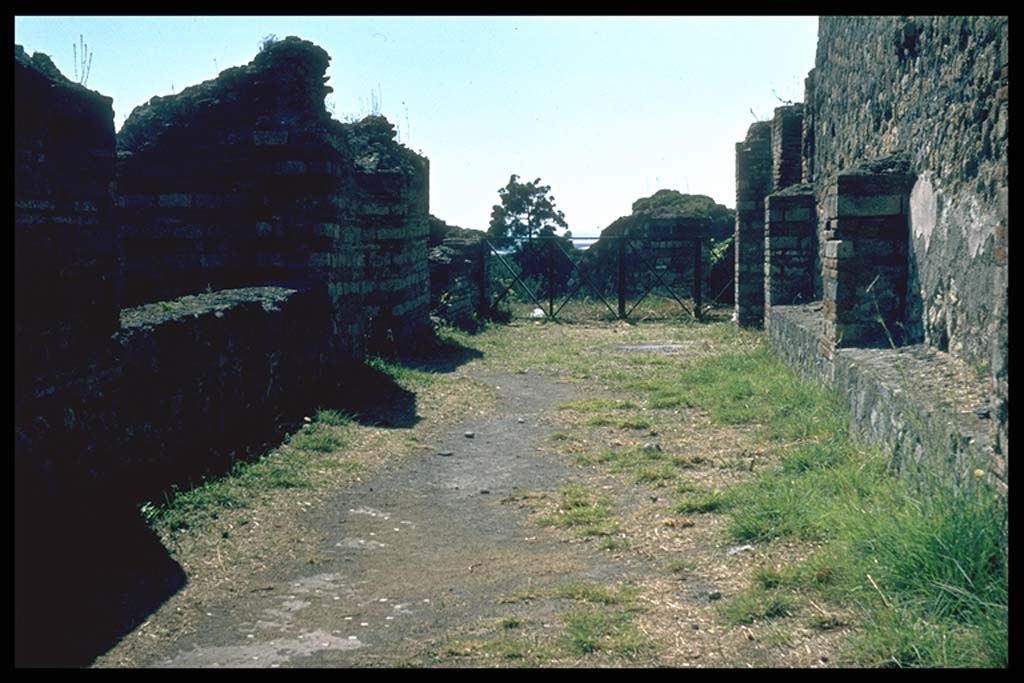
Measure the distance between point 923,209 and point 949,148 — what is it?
62 centimetres

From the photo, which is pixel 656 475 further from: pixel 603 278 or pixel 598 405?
pixel 603 278

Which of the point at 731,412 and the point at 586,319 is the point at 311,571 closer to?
the point at 731,412

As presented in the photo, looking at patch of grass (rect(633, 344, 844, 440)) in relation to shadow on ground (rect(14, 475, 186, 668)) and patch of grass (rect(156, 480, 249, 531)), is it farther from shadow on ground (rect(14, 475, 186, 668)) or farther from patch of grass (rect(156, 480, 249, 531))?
shadow on ground (rect(14, 475, 186, 668))

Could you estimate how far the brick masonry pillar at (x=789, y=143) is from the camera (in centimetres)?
1364

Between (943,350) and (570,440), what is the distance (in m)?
2.76

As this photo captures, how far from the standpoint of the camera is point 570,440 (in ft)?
25.0

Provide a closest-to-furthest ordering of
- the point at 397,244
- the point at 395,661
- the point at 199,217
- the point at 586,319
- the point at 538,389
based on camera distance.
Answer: the point at 395,661 < the point at 199,217 < the point at 538,389 < the point at 397,244 < the point at 586,319

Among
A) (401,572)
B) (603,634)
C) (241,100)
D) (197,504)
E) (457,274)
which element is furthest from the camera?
(457,274)

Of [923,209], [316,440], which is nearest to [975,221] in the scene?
[923,209]

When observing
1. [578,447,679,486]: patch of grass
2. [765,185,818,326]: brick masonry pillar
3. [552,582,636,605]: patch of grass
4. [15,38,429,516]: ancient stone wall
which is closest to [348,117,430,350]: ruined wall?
[15,38,429,516]: ancient stone wall

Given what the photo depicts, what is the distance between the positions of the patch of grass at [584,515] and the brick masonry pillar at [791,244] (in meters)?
6.88

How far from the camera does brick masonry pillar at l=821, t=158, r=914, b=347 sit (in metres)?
7.53

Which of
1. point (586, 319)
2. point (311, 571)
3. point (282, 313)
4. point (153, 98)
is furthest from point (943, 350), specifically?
point (586, 319)

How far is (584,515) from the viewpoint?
5.45 metres
